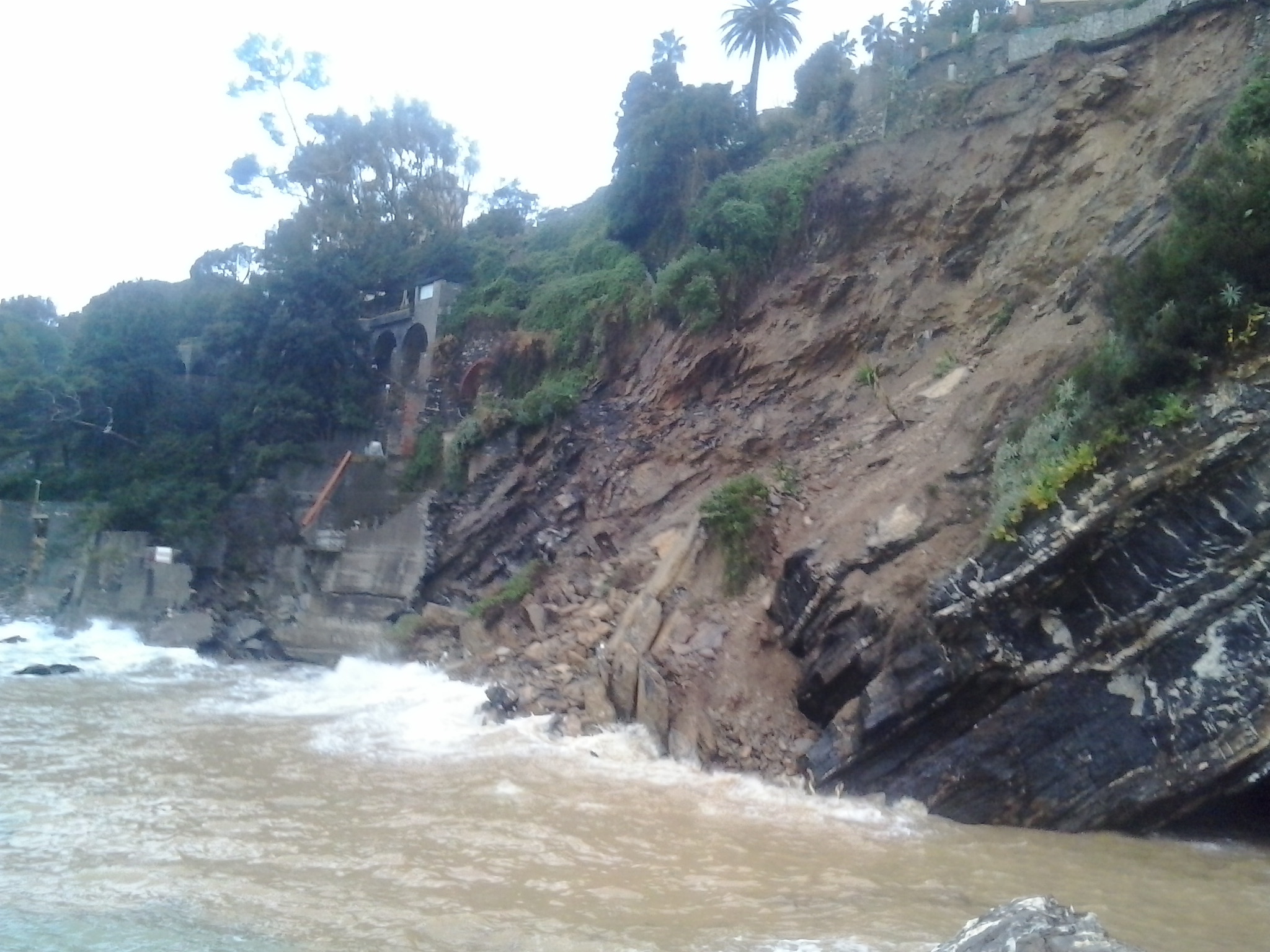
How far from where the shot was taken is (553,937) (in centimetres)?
735

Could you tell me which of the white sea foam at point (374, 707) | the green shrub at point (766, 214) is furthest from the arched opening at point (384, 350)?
the green shrub at point (766, 214)

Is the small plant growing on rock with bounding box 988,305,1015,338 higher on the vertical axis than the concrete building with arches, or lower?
lower

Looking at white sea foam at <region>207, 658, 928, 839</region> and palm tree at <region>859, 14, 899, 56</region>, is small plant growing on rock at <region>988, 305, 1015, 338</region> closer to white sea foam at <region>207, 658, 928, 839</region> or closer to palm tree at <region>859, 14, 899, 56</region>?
white sea foam at <region>207, 658, 928, 839</region>

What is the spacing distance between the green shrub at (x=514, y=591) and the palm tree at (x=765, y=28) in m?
22.1

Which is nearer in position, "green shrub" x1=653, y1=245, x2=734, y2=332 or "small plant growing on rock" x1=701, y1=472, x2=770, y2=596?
"small plant growing on rock" x1=701, y1=472, x2=770, y2=596

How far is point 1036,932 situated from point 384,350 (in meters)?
28.6

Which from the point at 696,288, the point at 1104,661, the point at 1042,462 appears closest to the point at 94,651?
the point at 696,288

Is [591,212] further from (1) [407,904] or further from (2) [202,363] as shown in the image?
(1) [407,904]

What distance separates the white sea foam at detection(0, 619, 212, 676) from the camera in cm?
2188

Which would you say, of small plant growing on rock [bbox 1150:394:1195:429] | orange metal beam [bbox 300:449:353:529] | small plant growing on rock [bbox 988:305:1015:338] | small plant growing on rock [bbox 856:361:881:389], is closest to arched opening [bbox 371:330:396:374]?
orange metal beam [bbox 300:449:353:529]

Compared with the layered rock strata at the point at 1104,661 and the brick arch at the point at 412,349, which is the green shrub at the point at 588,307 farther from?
the layered rock strata at the point at 1104,661

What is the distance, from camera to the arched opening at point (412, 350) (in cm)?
2975

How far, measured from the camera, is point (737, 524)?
615 inches

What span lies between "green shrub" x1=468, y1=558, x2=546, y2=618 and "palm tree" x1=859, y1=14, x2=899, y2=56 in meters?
20.3
